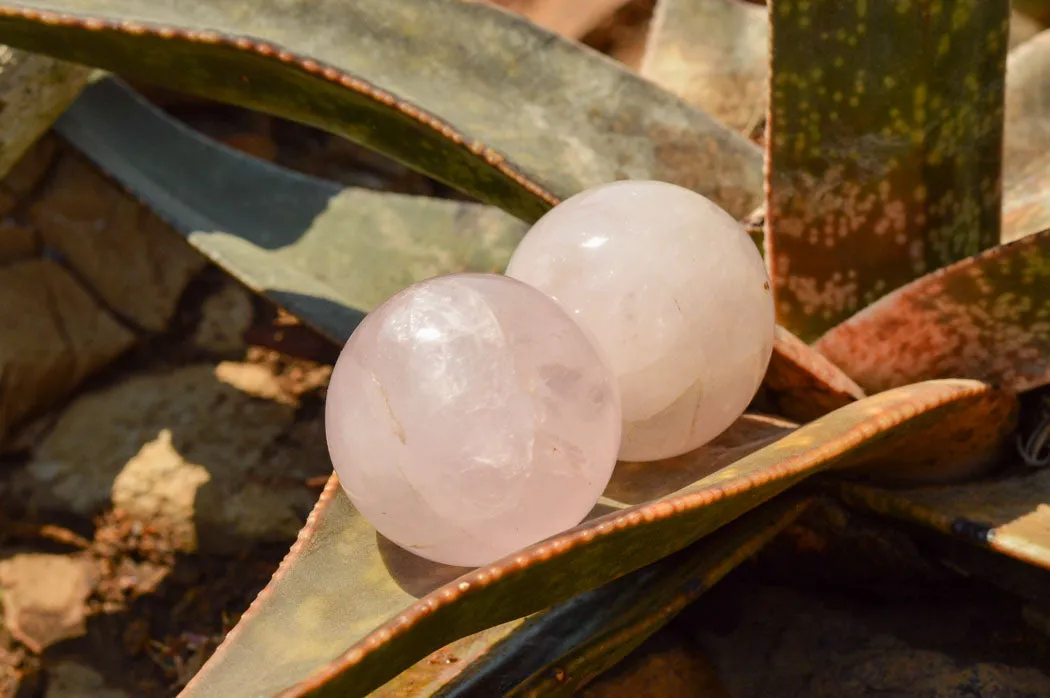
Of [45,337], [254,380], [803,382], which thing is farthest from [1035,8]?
[45,337]

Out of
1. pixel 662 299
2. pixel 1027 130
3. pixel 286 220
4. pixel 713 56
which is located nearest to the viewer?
pixel 662 299

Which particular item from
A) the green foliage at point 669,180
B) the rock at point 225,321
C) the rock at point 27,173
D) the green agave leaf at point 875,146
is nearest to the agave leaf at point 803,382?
the green foliage at point 669,180

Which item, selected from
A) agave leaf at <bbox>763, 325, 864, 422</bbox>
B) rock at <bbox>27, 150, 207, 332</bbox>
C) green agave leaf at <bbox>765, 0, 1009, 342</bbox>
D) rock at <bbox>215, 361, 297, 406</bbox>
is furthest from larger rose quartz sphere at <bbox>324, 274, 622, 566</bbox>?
rock at <bbox>27, 150, 207, 332</bbox>

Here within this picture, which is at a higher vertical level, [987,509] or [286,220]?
[987,509]

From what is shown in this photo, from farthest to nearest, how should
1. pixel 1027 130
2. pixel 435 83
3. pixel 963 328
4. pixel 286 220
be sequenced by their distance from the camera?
pixel 286 220, pixel 1027 130, pixel 435 83, pixel 963 328

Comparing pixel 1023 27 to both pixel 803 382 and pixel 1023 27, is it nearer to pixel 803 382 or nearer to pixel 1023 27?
pixel 1023 27

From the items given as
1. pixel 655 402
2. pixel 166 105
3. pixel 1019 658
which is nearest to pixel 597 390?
pixel 655 402

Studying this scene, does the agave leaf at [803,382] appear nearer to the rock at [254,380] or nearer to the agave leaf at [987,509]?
the agave leaf at [987,509]
